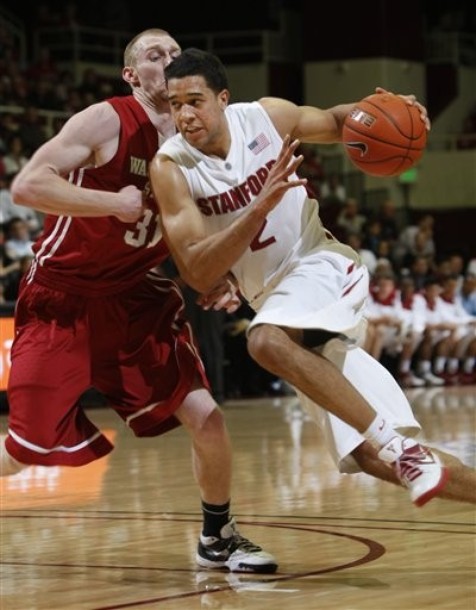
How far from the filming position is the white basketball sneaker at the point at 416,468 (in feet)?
14.5

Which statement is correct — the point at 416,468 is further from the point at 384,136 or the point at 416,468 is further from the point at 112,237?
the point at 112,237

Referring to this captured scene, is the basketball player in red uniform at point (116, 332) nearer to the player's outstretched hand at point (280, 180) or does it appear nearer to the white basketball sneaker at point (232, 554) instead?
the white basketball sneaker at point (232, 554)

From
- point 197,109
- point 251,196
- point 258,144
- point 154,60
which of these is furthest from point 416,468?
point 154,60

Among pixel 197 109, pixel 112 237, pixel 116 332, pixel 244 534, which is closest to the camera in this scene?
pixel 197 109

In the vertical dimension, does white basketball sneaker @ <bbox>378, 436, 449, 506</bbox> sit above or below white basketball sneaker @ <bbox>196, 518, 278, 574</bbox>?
above

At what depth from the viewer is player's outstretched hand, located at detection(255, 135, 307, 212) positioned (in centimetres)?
446

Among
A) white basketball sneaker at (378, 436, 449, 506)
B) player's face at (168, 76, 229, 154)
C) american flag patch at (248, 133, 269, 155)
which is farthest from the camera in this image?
american flag patch at (248, 133, 269, 155)

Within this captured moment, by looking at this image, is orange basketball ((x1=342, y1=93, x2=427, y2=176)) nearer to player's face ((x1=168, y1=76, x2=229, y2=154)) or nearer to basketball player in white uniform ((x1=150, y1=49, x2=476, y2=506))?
basketball player in white uniform ((x1=150, y1=49, x2=476, y2=506))

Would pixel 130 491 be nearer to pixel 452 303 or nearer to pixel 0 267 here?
pixel 0 267

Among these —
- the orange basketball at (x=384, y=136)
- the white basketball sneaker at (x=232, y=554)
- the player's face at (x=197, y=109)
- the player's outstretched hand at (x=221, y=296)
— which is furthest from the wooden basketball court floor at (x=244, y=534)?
the player's face at (x=197, y=109)

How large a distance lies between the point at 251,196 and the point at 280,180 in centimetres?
37

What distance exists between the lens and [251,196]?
15.9 ft

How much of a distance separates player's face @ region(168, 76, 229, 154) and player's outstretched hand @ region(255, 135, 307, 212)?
1.21ft

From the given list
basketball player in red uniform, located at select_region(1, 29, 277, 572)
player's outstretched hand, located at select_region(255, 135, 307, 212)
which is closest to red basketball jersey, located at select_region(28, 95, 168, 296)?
basketball player in red uniform, located at select_region(1, 29, 277, 572)
